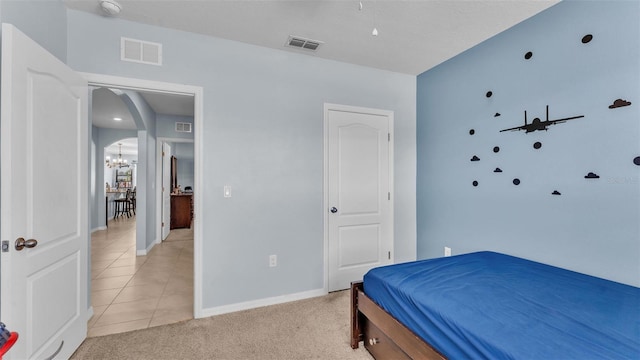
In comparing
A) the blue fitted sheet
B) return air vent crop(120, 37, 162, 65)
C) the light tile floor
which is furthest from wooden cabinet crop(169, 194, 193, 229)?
the blue fitted sheet

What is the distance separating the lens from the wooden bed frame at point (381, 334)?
145 cm

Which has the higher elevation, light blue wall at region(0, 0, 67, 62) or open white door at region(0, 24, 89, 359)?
light blue wall at region(0, 0, 67, 62)

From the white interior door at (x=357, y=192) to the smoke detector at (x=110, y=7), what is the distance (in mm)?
1970

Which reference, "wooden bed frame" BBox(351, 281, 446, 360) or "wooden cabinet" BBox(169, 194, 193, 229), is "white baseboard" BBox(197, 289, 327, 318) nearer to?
"wooden bed frame" BBox(351, 281, 446, 360)

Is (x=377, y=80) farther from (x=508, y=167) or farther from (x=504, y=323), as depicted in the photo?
(x=504, y=323)

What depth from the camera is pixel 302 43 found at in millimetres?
2756

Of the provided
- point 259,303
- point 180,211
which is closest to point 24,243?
point 259,303

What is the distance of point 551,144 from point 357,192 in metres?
1.79

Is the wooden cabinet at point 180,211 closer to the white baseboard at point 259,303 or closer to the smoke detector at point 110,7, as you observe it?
the white baseboard at point 259,303

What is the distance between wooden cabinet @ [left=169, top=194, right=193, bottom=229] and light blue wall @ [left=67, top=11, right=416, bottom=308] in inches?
202

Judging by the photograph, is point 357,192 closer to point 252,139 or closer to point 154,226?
point 252,139

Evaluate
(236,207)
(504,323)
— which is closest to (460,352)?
(504,323)

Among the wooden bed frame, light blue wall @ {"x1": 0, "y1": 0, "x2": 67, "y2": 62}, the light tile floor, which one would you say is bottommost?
the light tile floor

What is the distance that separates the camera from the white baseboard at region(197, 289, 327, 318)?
2.61m
